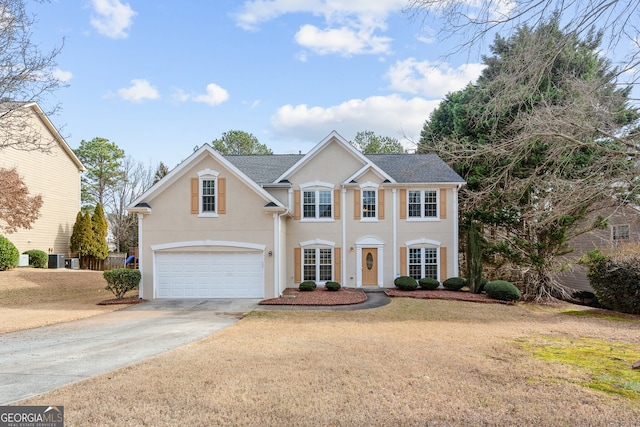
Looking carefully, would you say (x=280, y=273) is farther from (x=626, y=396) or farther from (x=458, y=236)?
(x=626, y=396)

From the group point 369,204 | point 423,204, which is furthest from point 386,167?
point 423,204

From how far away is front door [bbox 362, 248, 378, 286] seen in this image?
19.7 meters

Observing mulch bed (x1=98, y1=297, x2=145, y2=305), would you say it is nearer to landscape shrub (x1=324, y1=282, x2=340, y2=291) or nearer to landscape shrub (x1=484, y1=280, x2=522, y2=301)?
landscape shrub (x1=324, y1=282, x2=340, y2=291)

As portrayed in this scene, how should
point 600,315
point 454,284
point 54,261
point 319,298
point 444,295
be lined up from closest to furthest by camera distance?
point 600,315 < point 319,298 < point 444,295 < point 454,284 < point 54,261

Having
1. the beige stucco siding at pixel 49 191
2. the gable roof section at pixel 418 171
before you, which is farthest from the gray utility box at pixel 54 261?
the gable roof section at pixel 418 171

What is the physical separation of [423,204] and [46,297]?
60.0 ft

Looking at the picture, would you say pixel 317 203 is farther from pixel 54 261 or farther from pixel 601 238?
pixel 54 261

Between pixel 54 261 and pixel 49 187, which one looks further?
pixel 49 187

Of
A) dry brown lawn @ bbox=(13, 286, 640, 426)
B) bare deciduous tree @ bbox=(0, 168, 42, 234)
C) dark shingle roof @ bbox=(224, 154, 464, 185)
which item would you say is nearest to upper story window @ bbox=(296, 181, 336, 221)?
dark shingle roof @ bbox=(224, 154, 464, 185)

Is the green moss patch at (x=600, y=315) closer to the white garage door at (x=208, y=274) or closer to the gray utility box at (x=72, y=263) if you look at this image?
the white garage door at (x=208, y=274)

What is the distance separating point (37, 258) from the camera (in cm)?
2412

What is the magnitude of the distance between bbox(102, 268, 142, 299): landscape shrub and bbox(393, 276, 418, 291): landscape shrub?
11685mm

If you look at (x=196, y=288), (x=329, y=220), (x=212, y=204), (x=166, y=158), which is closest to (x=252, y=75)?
(x=212, y=204)

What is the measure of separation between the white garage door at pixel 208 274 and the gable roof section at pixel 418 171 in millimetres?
8068
